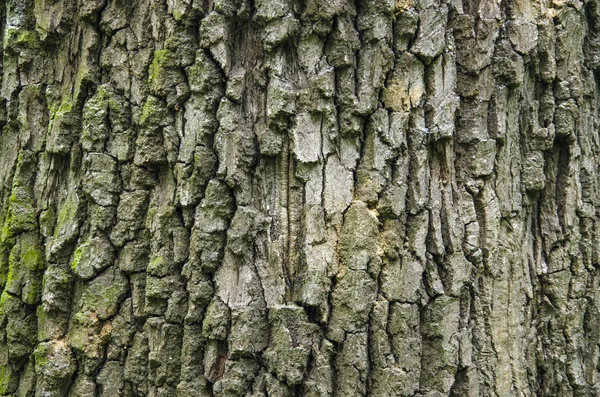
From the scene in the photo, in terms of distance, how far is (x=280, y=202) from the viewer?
5.40 feet

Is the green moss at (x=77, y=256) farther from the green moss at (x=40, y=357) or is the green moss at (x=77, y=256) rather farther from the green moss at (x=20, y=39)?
the green moss at (x=20, y=39)

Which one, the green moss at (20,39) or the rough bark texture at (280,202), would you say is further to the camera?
the green moss at (20,39)

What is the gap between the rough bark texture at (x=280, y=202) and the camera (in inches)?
63.9

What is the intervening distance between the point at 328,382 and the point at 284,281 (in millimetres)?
292

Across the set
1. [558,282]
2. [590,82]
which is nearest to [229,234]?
[558,282]

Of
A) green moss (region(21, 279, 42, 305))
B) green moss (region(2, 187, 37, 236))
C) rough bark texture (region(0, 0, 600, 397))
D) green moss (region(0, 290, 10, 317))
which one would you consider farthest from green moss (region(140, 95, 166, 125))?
green moss (region(0, 290, 10, 317))

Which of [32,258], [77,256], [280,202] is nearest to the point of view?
[280,202]

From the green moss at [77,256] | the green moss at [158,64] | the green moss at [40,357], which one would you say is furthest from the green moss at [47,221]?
the green moss at [158,64]

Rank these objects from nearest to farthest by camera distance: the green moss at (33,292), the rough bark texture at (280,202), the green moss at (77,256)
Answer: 1. the rough bark texture at (280,202)
2. the green moss at (77,256)
3. the green moss at (33,292)

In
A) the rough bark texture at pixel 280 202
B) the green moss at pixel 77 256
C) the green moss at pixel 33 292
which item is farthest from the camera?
the green moss at pixel 33 292

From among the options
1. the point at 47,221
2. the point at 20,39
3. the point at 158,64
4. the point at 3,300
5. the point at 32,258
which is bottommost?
the point at 3,300

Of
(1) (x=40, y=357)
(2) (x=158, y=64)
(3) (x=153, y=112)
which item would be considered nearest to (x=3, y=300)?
(1) (x=40, y=357)

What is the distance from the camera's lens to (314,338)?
1.60 metres

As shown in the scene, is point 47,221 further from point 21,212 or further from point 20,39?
point 20,39
